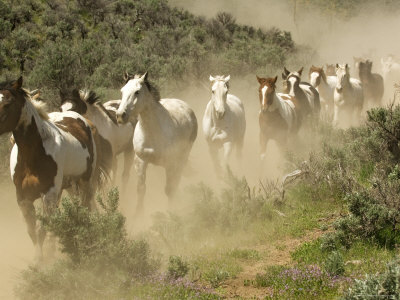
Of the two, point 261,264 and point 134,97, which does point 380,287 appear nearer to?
point 261,264

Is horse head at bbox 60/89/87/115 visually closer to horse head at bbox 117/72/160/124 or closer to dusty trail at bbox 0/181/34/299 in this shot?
horse head at bbox 117/72/160/124

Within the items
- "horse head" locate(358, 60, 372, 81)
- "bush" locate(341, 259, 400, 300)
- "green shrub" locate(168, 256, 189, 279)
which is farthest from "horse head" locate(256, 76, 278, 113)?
"horse head" locate(358, 60, 372, 81)

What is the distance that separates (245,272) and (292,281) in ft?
2.52

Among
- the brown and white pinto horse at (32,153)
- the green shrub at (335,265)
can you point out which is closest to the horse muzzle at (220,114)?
the brown and white pinto horse at (32,153)

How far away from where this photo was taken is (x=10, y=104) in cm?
589

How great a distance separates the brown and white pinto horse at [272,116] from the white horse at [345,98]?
178 inches

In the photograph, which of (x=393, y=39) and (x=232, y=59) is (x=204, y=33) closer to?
(x=232, y=59)

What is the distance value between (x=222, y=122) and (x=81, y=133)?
359 cm

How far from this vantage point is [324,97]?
1656 cm

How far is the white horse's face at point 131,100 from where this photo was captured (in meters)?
7.53

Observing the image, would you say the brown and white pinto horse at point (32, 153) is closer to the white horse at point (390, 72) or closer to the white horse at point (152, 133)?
the white horse at point (152, 133)

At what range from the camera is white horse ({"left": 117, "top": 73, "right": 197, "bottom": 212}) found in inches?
311

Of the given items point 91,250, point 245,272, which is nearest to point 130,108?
point 91,250

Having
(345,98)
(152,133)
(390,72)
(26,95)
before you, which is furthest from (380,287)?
(390,72)
